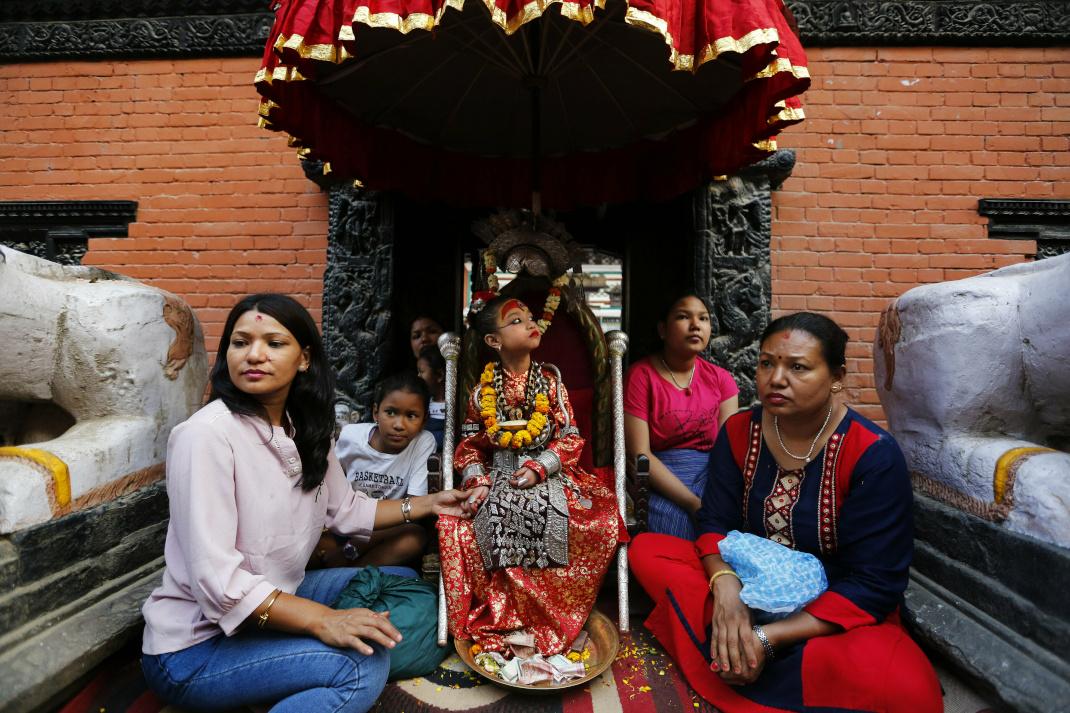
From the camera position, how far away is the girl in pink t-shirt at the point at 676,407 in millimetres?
3281

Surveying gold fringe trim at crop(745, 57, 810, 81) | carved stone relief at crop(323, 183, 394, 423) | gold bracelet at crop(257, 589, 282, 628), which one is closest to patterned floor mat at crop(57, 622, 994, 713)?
gold bracelet at crop(257, 589, 282, 628)

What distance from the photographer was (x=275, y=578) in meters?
2.15

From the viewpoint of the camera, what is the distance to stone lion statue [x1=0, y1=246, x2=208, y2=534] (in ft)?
8.09

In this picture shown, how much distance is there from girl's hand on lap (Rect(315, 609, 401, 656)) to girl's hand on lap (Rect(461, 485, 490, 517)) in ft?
2.41

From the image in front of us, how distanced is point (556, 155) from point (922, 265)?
293cm

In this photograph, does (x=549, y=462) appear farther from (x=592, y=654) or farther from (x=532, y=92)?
(x=532, y=92)

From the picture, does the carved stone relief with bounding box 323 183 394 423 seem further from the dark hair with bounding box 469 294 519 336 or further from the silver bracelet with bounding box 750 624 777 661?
the silver bracelet with bounding box 750 624 777 661

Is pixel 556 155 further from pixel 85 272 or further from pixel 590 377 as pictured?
pixel 85 272

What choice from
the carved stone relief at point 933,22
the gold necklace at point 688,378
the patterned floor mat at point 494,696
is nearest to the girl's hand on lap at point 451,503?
the patterned floor mat at point 494,696

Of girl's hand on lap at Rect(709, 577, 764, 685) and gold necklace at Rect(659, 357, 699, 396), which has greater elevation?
gold necklace at Rect(659, 357, 699, 396)

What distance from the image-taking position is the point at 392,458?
3262mm

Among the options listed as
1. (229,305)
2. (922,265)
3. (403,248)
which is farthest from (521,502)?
(922,265)

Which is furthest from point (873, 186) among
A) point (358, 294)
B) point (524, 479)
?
point (358, 294)

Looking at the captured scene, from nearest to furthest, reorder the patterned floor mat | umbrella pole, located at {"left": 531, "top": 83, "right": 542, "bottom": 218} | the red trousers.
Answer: the red trousers, the patterned floor mat, umbrella pole, located at {"left": 531, "top": 83, "right": 542, "bottom": 218}
